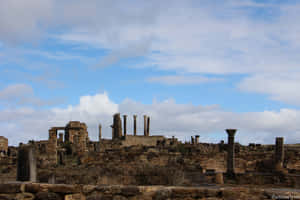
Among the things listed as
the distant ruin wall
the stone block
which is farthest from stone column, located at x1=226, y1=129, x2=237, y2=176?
the distant ruin wall

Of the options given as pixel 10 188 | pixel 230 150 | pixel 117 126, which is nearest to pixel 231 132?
pixel 230 150

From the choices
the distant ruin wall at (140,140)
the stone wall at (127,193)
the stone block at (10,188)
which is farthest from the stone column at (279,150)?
the distant ruin wall at (140,140)

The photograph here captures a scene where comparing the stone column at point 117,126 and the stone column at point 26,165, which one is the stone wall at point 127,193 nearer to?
the stone column at point 26,165

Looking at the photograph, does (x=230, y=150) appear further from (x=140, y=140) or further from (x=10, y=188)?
(x=140, y=140)

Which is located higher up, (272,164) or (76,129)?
(76,129)

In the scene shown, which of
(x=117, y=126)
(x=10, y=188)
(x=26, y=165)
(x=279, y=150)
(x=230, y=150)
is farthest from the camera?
(x=117, y=126)

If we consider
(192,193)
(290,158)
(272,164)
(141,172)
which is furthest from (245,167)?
(192,193)

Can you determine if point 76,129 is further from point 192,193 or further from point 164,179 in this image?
point 192,193

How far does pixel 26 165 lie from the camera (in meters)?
7.58

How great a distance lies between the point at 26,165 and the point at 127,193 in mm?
2798

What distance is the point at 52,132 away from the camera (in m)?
35.7

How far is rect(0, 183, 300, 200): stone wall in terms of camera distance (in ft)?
18.0

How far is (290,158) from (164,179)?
18.1m

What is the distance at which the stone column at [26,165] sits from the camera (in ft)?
24.7
